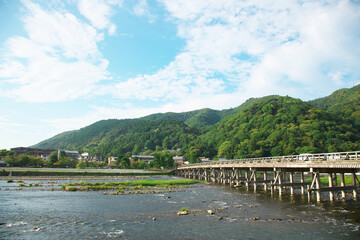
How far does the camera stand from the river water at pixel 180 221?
53.9 ft

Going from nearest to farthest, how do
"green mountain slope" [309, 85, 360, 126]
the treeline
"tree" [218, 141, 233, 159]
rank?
the treeline < "green mountain slope" [309, 85, 360, 126] < "tree" [218, 141, 233, 159]

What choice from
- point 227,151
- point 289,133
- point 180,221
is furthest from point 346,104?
point 180,221

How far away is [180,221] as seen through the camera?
2005 cm

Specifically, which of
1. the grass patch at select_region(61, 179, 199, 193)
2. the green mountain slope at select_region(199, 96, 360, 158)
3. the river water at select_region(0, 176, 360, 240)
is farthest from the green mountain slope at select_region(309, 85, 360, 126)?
the river water at select_region(0, 176, 360, 240)

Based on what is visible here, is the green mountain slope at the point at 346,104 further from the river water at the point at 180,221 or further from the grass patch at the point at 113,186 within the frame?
the river water at the point at 180,221

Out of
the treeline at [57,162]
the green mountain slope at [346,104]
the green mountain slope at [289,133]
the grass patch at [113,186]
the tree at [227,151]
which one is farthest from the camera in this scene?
the tree at [227,151]

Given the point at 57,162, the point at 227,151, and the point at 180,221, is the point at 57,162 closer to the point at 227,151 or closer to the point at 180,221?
the point at 227,151

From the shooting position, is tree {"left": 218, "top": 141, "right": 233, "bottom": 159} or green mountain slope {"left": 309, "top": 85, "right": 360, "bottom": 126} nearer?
green mountain slope {"left": 309, "top": 85, "right": 360, "bottom": 126}

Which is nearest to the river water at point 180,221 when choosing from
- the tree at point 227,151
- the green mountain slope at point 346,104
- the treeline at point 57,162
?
the treeline at point 57,162

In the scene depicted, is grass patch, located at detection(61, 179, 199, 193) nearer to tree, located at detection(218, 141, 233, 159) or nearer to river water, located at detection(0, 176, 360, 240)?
river water, located at detection(0, 176, 360, 240)

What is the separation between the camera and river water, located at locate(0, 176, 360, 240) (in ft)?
53.9

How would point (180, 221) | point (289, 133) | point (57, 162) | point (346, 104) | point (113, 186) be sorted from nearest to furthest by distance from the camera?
point (180, 221)
point (113, 186)
point (57, 162)
point (289, 133)
point (346, 104)

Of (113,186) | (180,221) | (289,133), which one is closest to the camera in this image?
(180,221)

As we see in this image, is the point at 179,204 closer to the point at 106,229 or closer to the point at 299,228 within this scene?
the point at 106,229
